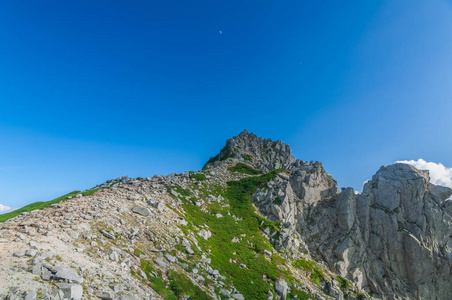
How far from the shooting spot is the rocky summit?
16781mm

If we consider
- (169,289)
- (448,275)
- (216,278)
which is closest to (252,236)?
(216,278)

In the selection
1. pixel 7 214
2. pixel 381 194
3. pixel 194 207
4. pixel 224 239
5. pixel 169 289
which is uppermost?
pixel 381 194

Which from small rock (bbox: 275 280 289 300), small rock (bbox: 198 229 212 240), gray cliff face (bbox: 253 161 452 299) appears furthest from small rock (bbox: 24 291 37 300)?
gray cliff face (bbox: 253 161 452 299)

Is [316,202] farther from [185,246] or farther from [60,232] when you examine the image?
[60,232]

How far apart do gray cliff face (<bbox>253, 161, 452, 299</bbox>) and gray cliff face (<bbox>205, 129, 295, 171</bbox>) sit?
3196 cm

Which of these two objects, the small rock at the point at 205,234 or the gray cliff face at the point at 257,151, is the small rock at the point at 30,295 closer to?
the small rock at the point at 205,234

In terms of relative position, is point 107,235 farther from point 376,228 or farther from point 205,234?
point 376,228

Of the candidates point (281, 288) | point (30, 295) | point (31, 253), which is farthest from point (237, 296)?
point (31, 253)

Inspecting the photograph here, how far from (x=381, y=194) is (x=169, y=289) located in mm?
58485

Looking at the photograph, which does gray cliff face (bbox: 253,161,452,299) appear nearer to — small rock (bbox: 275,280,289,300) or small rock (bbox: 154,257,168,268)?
small rock (bbox: 275,280,289,300)

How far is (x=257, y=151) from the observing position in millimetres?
100250

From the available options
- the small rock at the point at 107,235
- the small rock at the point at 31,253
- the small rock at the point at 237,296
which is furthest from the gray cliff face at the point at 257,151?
the small rock at the point at 31,253

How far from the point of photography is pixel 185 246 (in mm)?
27609

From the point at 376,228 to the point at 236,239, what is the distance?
1506 inches
